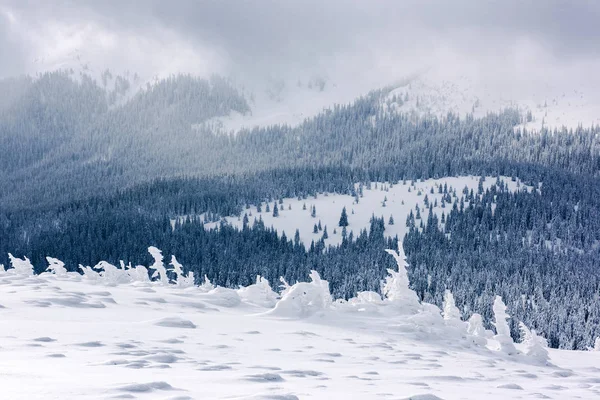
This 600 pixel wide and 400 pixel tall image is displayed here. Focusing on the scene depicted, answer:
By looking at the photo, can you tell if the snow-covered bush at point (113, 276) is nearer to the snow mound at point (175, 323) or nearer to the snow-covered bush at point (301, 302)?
the snow-covered bush at point (301, 302)

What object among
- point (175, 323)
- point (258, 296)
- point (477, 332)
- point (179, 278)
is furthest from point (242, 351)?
point (179, 278)

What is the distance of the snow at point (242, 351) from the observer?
1162 centimetres

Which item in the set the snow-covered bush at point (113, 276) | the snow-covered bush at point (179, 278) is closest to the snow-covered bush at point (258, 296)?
the snow-covered bush at point (179, 278)

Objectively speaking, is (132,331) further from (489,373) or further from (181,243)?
(181,243)

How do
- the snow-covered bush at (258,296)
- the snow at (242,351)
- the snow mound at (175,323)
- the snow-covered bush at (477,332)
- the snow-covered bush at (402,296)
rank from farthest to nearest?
the snow-covered bush at (402,296) → the snow-covered bush at (258,296) → the snow-covered bush at (477,332) → the snow mound at (175,323) → the snow at (242,351)

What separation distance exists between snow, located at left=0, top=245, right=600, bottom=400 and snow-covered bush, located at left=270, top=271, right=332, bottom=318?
0.18ft

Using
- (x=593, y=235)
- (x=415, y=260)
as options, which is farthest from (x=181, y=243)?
(x=593, y=235)

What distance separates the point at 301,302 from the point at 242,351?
7.71 metres

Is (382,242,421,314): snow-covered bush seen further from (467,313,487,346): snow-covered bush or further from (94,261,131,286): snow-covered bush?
(94,261,131,286): snow-covered bush

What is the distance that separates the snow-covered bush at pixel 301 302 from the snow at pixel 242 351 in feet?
0.18

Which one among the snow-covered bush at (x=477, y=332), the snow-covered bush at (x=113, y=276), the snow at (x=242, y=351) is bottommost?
the snow-covered bush at (x=477, y=332)

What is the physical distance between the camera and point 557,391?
16.0 m

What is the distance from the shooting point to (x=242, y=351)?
1630cm

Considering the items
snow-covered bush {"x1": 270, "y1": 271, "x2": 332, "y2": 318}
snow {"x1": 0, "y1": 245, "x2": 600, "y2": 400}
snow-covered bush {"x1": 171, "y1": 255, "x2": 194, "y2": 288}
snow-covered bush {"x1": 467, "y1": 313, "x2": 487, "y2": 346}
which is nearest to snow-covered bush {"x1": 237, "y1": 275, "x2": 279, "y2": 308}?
snow {"x1": 0, "y1": 245, "x2": 600, "y2": 400}
